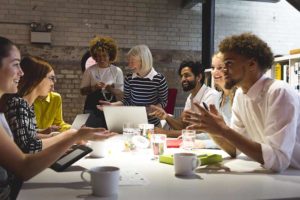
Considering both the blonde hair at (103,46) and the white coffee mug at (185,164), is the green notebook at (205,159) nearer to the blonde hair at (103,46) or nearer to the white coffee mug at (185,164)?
the white coffee mug at (185,164)

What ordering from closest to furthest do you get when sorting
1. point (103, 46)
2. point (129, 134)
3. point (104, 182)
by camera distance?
1. point (104, 182)
2. point (129, 134)
3. point (103, 46)

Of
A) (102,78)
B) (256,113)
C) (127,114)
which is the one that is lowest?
(127,114)

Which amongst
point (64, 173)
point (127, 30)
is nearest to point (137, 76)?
point (64, 173)

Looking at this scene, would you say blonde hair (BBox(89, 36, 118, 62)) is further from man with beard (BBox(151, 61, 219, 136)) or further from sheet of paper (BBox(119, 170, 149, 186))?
sheet of paper (BBox(119, 170, 149, 186))

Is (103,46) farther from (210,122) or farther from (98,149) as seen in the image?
(210,122)

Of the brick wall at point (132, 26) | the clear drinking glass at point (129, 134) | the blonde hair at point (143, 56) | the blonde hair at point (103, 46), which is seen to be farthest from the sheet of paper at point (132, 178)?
the brick wall at point (132, 26)

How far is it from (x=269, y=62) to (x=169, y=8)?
4739 millimetres

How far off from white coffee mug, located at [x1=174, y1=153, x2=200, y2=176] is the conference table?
1.2 inches

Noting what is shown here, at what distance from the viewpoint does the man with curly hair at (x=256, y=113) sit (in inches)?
61.2

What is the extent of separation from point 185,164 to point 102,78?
8.50 ft

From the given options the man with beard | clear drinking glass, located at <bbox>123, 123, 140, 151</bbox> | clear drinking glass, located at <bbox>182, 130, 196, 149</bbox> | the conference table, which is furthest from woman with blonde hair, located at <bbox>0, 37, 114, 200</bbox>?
the man with beard

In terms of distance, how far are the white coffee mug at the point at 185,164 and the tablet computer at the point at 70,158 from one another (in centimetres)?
46

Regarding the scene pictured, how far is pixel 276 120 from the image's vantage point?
1.57 metres

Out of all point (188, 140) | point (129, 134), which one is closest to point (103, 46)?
point (129, 134)
